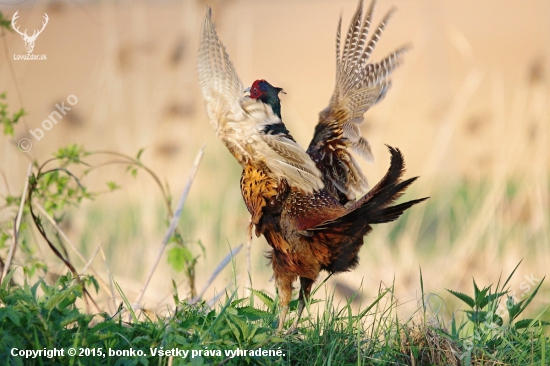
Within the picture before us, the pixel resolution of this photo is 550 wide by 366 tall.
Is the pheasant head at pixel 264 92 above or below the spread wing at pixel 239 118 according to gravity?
above

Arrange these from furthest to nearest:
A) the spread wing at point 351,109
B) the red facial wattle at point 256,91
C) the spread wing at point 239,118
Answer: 1. the spread wing at point 351,109
2. the red facial wattle at point 256,91
3. the spread wing at point 239,118

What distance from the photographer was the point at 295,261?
2959 mm

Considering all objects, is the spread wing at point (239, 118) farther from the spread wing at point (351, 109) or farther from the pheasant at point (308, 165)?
the spread wing at point (351, 109)

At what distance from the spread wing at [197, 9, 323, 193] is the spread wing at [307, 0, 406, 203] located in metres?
0.50

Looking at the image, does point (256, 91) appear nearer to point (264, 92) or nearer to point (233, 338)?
point (264, 92)

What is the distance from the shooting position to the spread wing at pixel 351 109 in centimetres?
332

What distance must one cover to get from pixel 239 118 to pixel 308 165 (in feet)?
1.21

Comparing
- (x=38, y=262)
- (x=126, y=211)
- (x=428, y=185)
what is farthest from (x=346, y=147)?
(x=126, y=211)

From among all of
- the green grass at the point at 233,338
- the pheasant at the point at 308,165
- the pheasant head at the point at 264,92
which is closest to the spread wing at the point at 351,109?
the pheasant at the point at 308,165

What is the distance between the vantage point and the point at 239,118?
2643 millimetres

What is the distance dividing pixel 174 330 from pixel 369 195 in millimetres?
892

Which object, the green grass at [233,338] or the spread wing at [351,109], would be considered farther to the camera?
the spread wing at [351,109]

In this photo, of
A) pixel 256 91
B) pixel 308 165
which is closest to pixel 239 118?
pixel 308 165

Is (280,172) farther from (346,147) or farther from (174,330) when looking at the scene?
(174,330)
